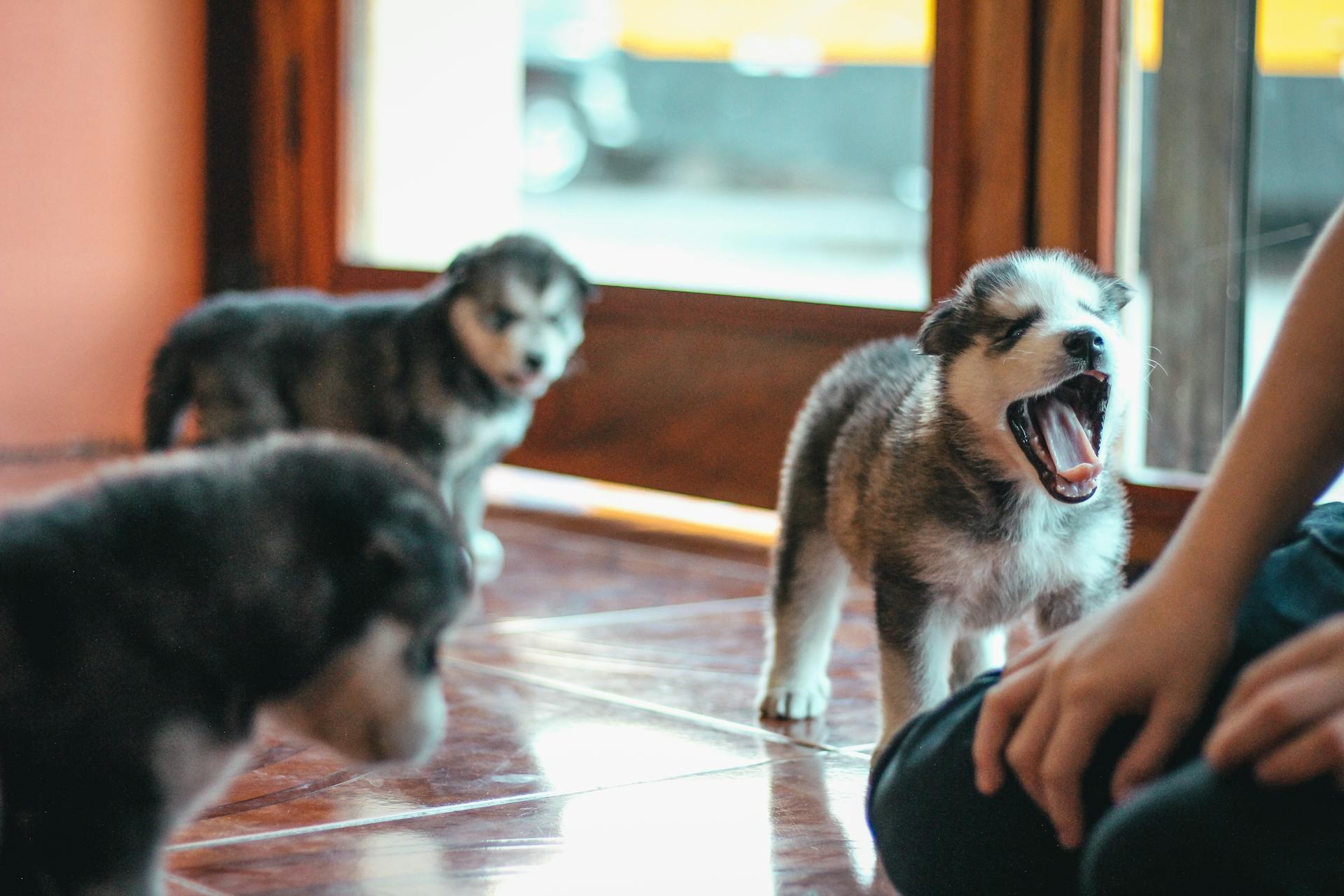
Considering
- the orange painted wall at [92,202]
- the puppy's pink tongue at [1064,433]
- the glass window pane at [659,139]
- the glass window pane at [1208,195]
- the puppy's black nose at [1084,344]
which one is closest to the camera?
→ the puppy's black nose at [1084,344]

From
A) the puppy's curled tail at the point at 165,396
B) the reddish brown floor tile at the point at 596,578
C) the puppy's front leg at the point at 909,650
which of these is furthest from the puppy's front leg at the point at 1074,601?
the puppy's curled tail at the point at 165,396

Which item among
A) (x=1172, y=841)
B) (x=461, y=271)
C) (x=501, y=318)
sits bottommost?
(x=1172, y=841)

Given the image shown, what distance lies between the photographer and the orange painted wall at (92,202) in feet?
14.9

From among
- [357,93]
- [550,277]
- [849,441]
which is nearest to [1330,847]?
[849,441]

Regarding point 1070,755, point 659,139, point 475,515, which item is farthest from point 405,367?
point 659,139

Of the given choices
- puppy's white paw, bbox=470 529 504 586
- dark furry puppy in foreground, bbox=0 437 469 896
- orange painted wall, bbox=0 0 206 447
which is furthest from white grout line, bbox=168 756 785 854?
orange painted wall, bbox=0 0 206 447

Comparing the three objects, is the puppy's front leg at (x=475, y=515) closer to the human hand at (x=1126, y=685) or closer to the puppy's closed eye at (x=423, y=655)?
the puppy's closed eye at (x=423, y=655)

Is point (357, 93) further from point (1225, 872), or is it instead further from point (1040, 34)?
point (1225, 872)

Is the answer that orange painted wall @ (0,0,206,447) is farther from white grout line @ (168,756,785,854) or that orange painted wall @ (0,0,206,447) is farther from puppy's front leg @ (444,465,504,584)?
white grout line @ (168,756,785,854)

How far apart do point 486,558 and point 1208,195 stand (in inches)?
69.2

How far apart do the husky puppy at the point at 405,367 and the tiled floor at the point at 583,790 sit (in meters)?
0.58

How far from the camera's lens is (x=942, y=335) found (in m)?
2.12

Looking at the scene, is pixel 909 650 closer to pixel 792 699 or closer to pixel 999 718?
pixel 792 699

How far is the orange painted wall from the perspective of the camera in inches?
179
